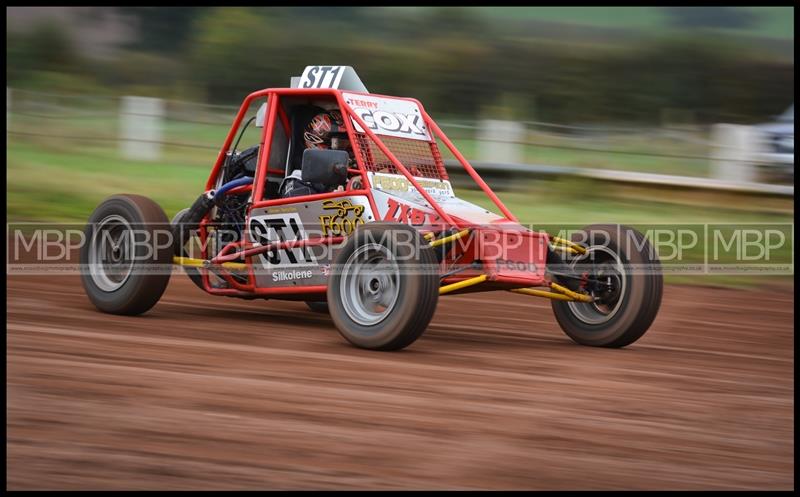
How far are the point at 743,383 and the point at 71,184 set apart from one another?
37.5ft

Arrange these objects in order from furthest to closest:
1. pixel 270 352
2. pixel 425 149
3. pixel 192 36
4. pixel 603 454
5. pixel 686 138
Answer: pixel 192 36 → pixel 686 138 → pixel 425 149 → pixel 270 352 → pixel 603 454

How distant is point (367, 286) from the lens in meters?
6.96

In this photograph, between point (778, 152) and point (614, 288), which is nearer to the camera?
point (614, 288)

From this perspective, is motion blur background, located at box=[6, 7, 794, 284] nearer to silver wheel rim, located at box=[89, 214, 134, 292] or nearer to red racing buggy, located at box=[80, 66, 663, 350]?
silver wheel rim, located at box=[89, 214, 134, 292]

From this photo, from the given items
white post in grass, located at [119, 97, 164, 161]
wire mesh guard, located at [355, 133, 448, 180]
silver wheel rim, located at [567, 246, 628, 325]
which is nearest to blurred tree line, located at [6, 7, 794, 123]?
white post in grass, located at [119, 97, 164, 161]

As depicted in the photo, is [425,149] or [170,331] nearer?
[170,331]

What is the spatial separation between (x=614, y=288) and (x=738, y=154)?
29.3 feet

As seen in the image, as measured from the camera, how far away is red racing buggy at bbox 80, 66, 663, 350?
690 cm

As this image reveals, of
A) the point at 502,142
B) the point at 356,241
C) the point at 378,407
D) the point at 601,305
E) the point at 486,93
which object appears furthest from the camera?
the point at 486,93

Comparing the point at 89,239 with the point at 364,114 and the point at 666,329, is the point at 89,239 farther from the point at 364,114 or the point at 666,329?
the point at 666,329

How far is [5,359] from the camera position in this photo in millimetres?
6219

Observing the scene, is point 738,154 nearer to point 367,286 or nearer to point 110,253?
point 110,253

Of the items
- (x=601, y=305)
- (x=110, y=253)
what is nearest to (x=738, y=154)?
(x=601, y=305)

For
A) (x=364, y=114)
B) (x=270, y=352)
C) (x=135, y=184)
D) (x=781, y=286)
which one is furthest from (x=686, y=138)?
(x=270, y=352)
